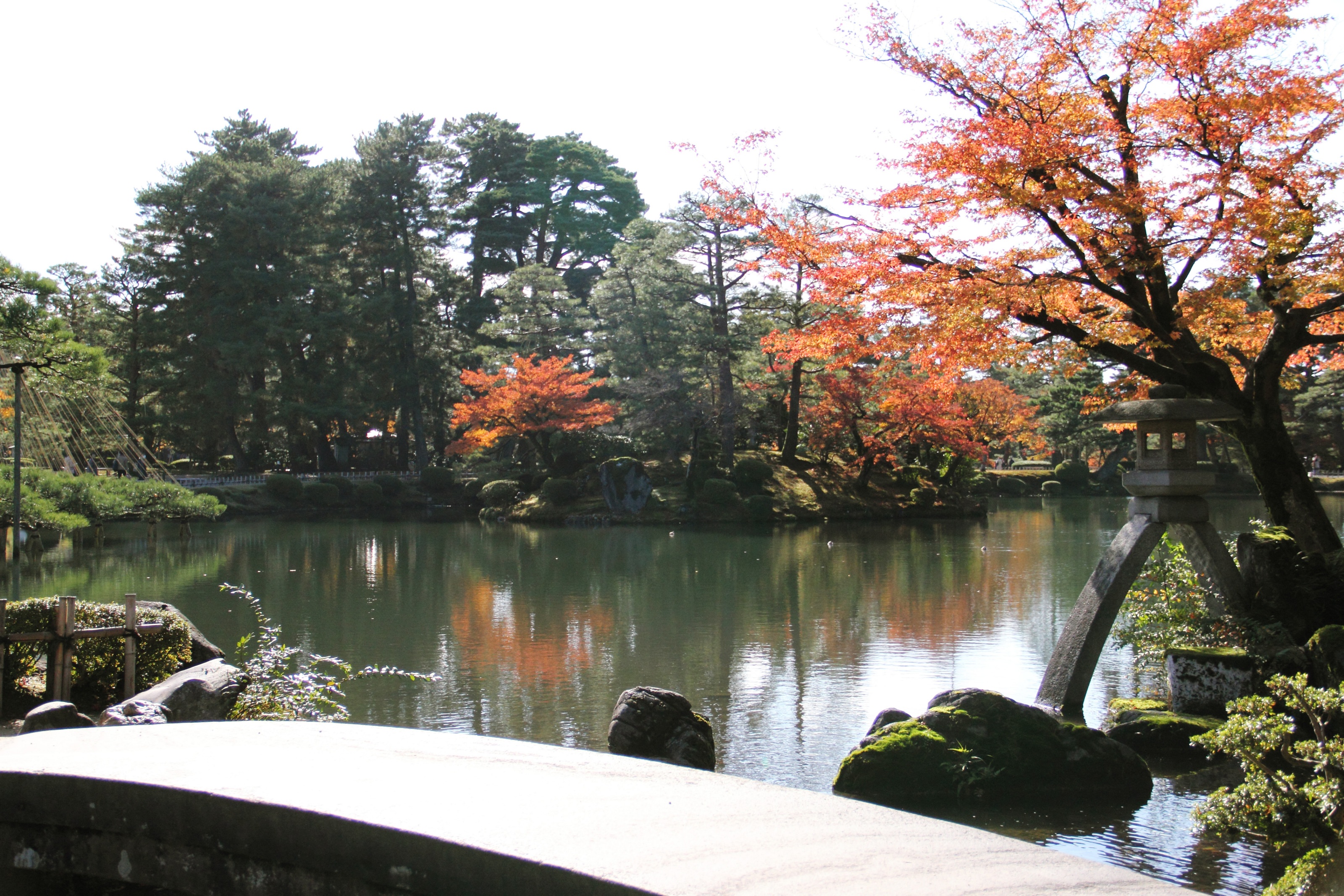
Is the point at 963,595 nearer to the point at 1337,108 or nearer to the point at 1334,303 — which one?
the point at 1334,303

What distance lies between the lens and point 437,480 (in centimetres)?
2891

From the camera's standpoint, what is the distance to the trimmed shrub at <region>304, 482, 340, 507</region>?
27094 millimetres

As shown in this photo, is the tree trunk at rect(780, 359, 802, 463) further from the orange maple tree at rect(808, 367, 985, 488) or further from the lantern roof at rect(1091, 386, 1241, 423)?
the lantern roof at rect(1091, 386, 1241, 423)

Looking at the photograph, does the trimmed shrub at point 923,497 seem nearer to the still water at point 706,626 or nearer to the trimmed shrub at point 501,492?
the still water at point 706,626

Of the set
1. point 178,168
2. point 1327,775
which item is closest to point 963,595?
point 1327,775

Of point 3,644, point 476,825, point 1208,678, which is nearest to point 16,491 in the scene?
point 3,644

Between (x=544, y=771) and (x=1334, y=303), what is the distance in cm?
572

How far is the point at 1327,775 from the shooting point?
10.0 ft

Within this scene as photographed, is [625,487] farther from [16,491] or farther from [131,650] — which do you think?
[131,650]

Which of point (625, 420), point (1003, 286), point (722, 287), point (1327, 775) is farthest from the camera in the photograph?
point (625, 420)

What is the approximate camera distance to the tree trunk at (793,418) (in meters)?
24.0

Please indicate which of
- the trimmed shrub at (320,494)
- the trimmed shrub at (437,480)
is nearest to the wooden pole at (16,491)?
the trimmed shrub at (320,494)

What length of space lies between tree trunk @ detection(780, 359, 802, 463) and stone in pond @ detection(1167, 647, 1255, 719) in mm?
17518

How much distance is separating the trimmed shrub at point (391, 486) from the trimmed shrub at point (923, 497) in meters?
14.8
